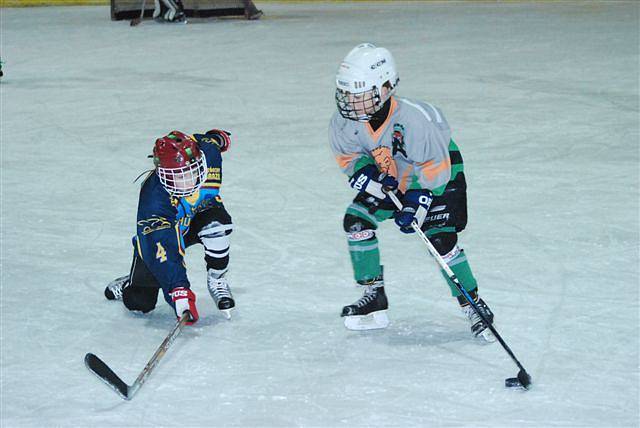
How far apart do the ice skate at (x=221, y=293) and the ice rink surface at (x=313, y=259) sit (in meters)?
0.07

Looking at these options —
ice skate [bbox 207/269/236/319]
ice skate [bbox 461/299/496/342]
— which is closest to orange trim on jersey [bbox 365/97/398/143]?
ice skate [bbox 461/299/496/342]

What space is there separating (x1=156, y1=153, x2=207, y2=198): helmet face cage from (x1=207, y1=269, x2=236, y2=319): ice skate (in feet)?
1.47

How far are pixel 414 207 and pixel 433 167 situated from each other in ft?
0.46

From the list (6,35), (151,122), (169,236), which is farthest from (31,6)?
(169,236)

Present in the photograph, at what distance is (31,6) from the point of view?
16.4 metres

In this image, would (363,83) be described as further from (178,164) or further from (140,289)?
(140,289)

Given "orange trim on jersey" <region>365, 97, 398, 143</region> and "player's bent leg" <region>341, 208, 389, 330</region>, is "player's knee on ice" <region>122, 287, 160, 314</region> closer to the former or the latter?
"player's bent leg" <region>341, 208, 389, 330</region>

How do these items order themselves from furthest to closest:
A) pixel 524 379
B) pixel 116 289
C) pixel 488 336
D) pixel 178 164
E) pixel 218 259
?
pixel 116 289
pixel 218 259
pixel 488 336
pixel 178 164
pixel 524 379

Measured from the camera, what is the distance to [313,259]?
13.5 ft

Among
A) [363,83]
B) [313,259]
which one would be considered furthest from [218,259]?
[363,83]

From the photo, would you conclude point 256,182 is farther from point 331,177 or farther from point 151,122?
point 151,122

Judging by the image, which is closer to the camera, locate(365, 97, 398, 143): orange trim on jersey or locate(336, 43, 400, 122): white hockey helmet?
locate(336, 43, 400, 122): white hockey helmet

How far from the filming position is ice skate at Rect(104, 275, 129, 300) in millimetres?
3727

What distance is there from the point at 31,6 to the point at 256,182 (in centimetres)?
1224
